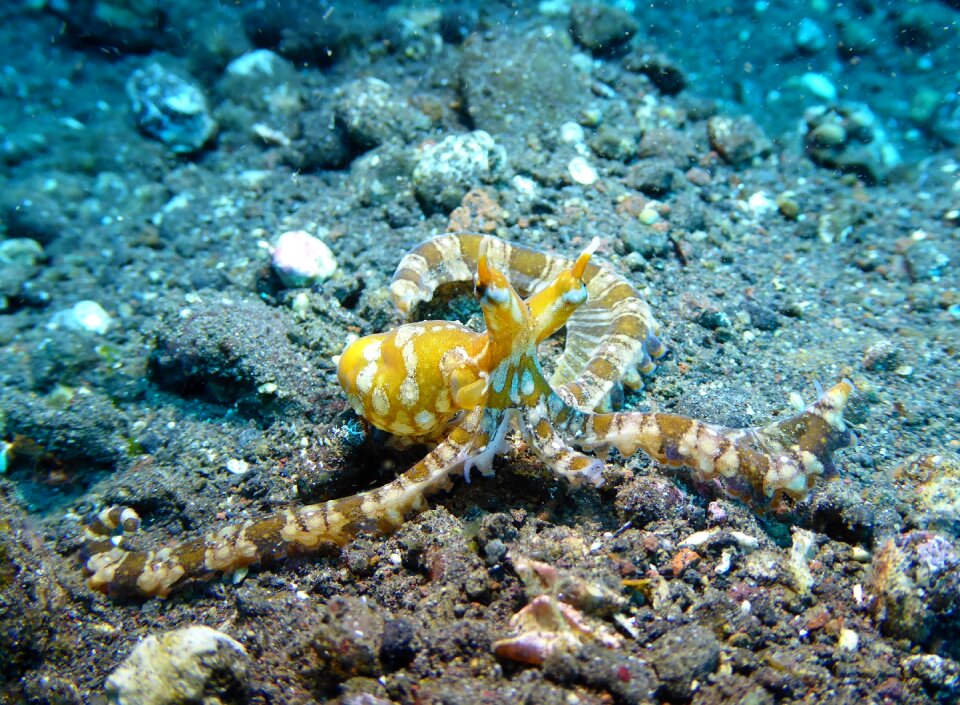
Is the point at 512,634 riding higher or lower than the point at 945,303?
lower

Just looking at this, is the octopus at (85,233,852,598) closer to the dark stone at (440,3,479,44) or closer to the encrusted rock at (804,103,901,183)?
the encrusted rock at (804,103,901,183)

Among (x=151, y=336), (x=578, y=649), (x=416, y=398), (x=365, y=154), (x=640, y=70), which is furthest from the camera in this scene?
(x=640, y=70)

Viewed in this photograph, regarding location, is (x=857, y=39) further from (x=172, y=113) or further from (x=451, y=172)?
(x=172, y=113)

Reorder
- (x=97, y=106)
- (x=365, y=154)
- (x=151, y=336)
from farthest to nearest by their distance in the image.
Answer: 1. (x=97, y=106)
2. (x=365, y=154)
3. (x=151, y=336)

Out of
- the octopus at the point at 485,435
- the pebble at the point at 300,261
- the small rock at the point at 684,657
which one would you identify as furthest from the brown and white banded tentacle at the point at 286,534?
the pebble at the point at 300,261

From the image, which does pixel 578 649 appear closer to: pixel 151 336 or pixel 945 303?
pixel 151 336

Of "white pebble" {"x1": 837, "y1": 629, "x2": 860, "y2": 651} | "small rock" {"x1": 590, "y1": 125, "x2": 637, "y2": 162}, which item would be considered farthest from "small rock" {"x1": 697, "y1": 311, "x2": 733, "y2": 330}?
"white pebble" {"x1": 837, "y1": 629, "x2": 860, "y2": 651}

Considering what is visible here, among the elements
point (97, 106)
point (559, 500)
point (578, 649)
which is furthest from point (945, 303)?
point (97, 106)
